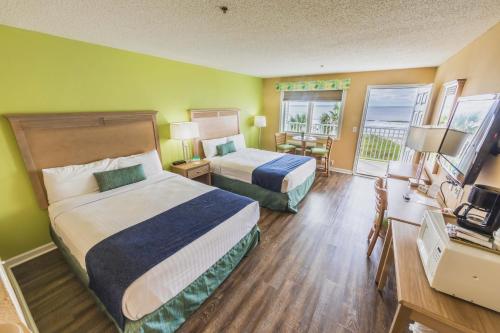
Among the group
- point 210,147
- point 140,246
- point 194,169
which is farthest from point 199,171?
point 140,246

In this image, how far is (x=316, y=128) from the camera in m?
5.28

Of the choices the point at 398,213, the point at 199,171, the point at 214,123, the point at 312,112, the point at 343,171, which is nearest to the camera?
the point at 398,213

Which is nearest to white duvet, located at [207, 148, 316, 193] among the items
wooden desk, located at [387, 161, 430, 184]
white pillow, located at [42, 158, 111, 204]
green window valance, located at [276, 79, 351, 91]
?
wooden desk, located at [387, 161, 430, 184]

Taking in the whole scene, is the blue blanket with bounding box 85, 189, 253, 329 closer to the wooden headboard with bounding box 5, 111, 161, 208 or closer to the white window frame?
the wooden headboard with bounding box 5, 111, 161, 208

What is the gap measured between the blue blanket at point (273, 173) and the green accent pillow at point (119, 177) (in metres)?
1.69

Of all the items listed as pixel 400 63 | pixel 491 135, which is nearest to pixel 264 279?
pixel 491 135

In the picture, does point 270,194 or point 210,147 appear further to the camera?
point 210,147

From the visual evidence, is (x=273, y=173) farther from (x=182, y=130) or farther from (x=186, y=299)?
(x=186, y=299)

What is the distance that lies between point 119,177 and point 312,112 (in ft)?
15.0

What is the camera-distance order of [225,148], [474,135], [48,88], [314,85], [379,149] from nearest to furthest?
[474,135]
[48,88]
[225,148]
[314,85]
[379,149]

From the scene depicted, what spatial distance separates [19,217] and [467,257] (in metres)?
3.67

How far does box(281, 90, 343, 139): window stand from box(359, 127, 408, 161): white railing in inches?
34.0

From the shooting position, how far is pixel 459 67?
2.40 m

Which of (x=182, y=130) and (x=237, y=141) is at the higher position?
(x=182, y=130)
